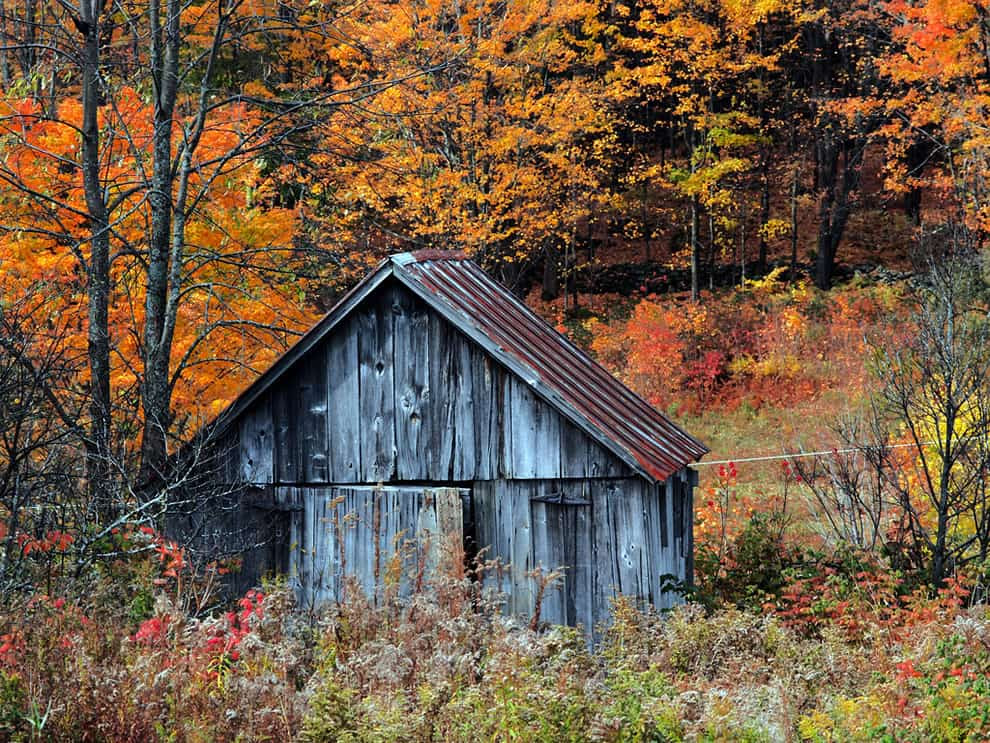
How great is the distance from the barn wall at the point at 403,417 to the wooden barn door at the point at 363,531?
21cm

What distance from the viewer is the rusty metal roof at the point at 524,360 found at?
9711mm

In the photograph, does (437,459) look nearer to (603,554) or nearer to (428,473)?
(428,473)

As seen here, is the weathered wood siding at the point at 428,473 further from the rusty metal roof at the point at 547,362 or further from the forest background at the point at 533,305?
the forest background at the point at 533,305

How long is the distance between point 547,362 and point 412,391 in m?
1.39

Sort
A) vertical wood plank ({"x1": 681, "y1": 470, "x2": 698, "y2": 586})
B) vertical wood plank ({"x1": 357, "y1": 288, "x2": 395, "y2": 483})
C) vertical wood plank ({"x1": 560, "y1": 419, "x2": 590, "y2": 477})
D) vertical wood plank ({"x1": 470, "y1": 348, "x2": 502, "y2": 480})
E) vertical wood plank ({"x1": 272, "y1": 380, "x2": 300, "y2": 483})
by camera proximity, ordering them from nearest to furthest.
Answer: vertical wood plank ({"x1": 560, "y1": 419, "x2": 590, "y2": 477})
vertical wood plank ({"x1": 470, "y1": 348, "x2": 502, "y2": 480})
vertical wood plank ({"x1": 357, "y1": 288, "x2": 395, "y2": 483})
vertical wood plank ({"x1": 272, "y1": 380, "x2": 300, "y2": 483})
vertical wood plank ({"x1": 681, "y1": 470, "x2": 698, "y2": 586})

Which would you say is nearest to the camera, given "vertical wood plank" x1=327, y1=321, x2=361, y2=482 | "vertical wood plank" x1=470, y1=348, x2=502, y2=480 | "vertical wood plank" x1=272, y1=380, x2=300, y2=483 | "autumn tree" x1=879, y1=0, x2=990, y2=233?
"vertical wood plank" x1=470, y1=348, x2=502, y2=480

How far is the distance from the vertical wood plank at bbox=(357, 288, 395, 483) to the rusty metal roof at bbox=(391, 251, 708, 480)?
58 centimetres

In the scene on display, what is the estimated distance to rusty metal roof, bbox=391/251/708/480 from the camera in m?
9.70

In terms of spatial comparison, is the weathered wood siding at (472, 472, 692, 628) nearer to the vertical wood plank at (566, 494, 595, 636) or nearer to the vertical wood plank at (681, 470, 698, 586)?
the vertical wood plank at (566, 494, 595, 636)

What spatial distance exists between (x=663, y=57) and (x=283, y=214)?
59.2 ft

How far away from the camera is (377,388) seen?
1056 cm

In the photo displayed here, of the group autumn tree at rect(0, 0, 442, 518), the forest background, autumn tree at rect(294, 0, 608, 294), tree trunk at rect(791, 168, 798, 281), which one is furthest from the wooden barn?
tree trunk at rect(791, 168, 798, 281)

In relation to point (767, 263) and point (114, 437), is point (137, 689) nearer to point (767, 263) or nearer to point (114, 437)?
point (114, 437)

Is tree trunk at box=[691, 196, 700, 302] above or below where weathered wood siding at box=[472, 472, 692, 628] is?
above
